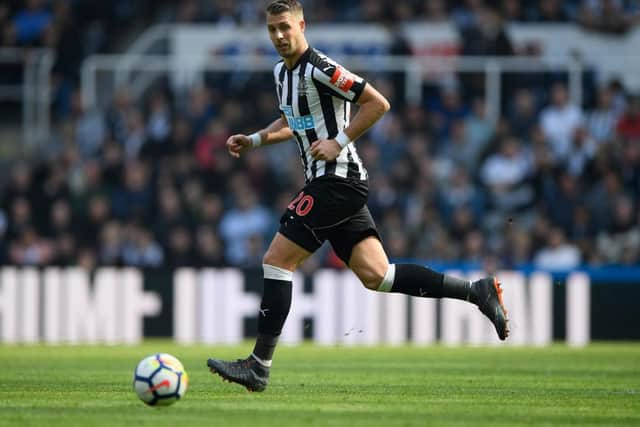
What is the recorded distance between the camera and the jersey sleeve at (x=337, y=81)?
23.7ft

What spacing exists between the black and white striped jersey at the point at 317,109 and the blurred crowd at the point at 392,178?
800 centimetres

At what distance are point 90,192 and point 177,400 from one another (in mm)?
11183

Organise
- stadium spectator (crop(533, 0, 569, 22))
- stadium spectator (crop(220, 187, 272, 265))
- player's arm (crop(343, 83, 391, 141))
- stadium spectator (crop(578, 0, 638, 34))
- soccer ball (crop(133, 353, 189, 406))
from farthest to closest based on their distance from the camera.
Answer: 1. stadium spectator (crop(533, 0, 569, 22))
2. stadium spectator (crop(578, 0, 638, 34))
3. stadium spectator (crop(220, 187, 272, 265))
4. player's arm (crop(343, 83, 391, 141))
5. soccer ball (crop(133, 353, 189, 406))

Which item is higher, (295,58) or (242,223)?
(295,58)

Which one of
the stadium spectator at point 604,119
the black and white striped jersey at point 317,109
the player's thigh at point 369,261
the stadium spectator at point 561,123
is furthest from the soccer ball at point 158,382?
the stadium spectator at point 604,119

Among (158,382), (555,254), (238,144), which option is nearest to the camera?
(158,382)

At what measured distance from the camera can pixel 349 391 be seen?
300 inches

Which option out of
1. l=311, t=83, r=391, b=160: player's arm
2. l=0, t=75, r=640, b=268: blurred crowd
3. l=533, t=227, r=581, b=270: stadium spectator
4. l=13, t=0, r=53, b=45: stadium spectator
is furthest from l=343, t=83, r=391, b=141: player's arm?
l=13, t=0, r=53, b=45: stadium spectator

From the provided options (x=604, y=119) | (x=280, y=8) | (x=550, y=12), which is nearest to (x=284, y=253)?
(x=280, y=8)

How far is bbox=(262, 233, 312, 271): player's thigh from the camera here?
7.40 meters

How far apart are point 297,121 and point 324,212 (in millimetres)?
580

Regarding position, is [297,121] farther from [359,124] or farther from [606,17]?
[606,17]

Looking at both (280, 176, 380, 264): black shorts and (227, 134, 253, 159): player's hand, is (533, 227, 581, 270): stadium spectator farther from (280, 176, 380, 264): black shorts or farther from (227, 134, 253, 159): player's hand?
(280, 176, 380, 264): black shorts

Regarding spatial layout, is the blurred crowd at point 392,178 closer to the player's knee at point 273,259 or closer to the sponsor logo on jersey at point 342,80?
the player's knee at point 273,259
